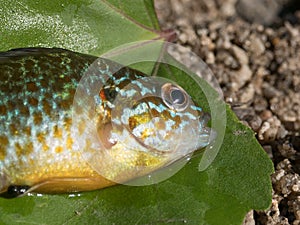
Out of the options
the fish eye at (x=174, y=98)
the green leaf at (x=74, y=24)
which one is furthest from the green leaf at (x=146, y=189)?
the fish eye at (x=174, y=98)

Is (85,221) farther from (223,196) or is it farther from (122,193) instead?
(223,196)

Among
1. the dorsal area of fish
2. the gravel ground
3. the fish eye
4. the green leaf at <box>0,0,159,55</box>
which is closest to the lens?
the dorsal area of fish

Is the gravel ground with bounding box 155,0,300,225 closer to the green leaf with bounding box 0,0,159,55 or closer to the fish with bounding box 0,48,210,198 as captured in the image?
the green leaf with bounding box 0,0,159,55

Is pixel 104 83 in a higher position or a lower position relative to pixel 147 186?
higher

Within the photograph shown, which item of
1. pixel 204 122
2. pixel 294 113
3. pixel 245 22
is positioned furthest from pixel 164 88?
pixel 245 22

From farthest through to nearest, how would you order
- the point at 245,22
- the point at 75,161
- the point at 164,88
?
the point at 245,22 → the point at 164,88 → the point at 75,161

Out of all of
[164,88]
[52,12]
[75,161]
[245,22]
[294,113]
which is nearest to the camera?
[75,161]

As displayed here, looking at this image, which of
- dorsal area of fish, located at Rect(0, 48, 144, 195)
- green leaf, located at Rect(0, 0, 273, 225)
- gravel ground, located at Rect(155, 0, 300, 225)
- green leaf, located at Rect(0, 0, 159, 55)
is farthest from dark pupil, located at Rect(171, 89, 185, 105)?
gravel ground, located at Rect(155, 0, 300, 225)
